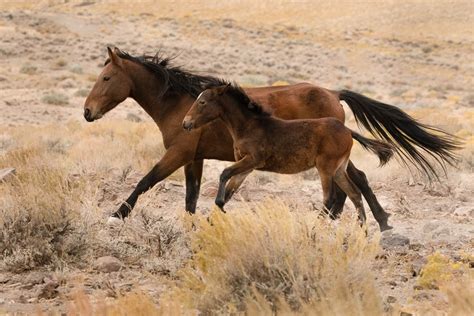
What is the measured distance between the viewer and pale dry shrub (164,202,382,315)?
5055 mm

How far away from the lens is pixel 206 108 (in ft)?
25.7

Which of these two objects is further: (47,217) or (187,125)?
(187,125)

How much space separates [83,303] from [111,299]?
69.4 inches

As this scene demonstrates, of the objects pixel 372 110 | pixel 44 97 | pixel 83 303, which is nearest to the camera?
pixel 83 303

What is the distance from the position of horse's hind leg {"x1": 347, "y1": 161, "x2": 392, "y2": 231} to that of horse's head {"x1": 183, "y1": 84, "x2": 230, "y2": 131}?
187cm

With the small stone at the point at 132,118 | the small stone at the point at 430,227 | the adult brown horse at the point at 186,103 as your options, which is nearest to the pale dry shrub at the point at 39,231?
the adult brown horse at the point at 186,103

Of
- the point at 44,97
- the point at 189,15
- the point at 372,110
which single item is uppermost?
the point at 372,110

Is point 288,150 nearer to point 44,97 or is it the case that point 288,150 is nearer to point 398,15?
Result: point 44,97

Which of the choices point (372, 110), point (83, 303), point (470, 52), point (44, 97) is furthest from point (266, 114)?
point (470, 52)

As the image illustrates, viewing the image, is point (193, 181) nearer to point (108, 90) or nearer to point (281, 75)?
point (108, 90)

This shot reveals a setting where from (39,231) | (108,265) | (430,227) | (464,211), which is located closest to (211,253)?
(108,265)

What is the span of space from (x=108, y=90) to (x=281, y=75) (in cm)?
3493

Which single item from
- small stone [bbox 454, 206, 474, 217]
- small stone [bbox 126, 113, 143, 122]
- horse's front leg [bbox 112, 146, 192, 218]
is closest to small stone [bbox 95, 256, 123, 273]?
horse's front leg [bbox 112, 146, 192, 218]

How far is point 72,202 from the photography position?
25.5 ft
